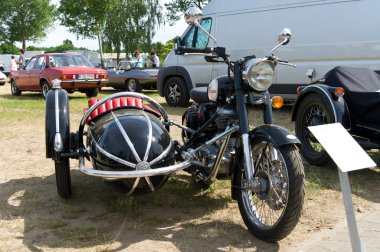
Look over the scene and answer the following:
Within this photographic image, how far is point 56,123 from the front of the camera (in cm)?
417

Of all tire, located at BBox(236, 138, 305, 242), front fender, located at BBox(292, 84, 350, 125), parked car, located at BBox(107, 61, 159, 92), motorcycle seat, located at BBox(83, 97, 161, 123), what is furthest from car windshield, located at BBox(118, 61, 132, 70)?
tire, located at BBox(236, 138, 305, 242)

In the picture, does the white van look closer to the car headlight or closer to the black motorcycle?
the black motorcycle

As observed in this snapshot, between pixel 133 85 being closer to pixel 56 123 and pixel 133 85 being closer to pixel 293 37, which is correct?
pixel 293 37

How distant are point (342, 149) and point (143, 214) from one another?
6.38 ft

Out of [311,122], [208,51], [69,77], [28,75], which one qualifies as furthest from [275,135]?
[28,75]

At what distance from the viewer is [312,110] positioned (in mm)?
5715

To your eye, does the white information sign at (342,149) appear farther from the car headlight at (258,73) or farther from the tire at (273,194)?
the car headlight at (258,73)

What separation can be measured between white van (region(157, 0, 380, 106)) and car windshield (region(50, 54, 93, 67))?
418 centimetres

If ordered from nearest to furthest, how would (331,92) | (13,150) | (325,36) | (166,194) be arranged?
1. (166,194)
2. (331,92)
3. (13,150)
4. (325,36)

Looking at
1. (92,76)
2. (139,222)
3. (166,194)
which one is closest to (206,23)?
(92,76)

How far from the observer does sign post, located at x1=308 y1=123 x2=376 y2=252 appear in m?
2.53

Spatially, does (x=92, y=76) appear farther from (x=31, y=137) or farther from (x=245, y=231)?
(x=245, y=231)

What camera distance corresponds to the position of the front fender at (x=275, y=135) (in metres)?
3.23

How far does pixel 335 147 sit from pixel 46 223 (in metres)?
2.38
